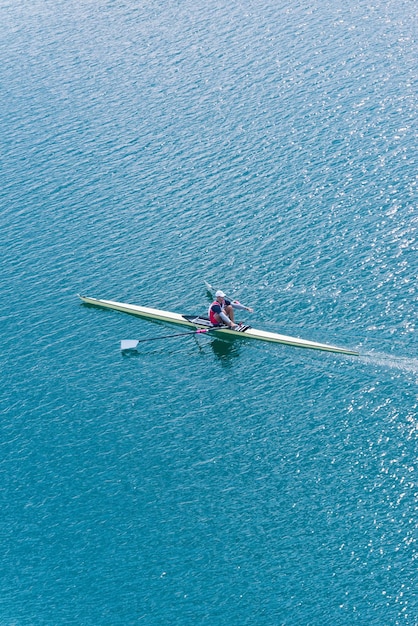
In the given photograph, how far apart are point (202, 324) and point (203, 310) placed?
6.66ft

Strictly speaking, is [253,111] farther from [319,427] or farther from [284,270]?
[319,427]

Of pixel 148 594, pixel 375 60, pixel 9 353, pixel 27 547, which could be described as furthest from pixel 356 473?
pixel 375 60

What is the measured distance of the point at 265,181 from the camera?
6694 centimetres

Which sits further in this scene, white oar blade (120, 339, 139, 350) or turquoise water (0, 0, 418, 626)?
white oar blade (120, 339, 139, 350)

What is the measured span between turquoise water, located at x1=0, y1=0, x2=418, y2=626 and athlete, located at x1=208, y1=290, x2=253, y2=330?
1507 millimetres

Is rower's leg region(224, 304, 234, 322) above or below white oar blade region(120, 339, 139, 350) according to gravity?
below

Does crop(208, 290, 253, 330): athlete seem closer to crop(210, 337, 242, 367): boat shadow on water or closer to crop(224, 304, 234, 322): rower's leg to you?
crop(224, 304, 234, 322): rower's leg

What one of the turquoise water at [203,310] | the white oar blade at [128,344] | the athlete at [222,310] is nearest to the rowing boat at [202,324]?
the athlete at [222,310]

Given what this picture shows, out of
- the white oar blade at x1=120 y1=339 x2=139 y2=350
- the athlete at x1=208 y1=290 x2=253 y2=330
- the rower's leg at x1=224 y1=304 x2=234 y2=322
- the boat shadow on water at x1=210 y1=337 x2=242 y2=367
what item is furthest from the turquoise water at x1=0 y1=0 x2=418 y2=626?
the rower's leg at x1=224 y1=304 x2=234 y2=322

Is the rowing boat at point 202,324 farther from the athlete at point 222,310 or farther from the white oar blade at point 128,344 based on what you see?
the white oar blade at point 128,344

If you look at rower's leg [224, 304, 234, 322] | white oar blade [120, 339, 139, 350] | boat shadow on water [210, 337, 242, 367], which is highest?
white oar blade [120, 339, 139, 350]

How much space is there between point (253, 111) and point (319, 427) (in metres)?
37.2

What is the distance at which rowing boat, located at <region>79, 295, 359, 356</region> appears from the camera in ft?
167

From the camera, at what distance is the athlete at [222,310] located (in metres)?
52.8
